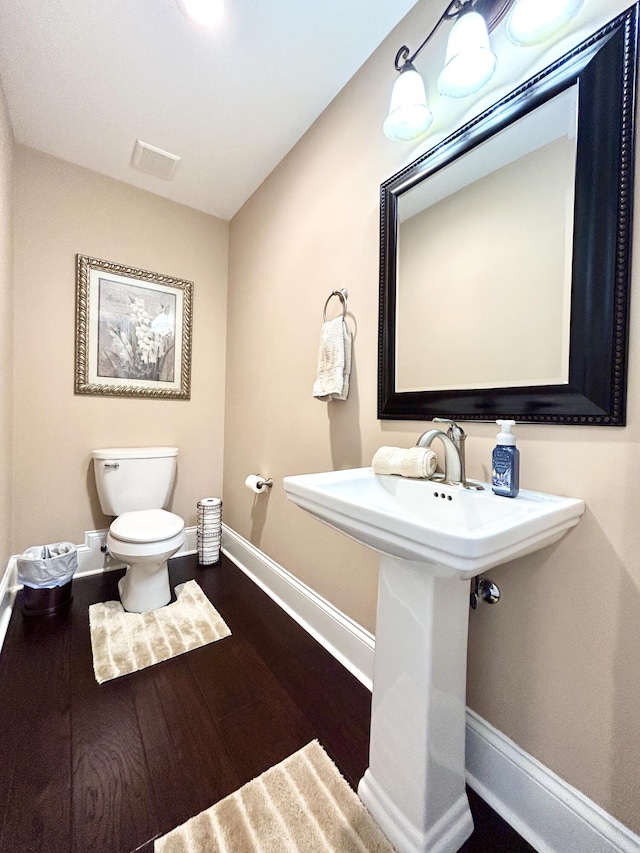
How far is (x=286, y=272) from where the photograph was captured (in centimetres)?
180


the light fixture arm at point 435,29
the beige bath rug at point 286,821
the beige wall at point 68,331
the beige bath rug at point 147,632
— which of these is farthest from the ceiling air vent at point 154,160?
the beige bath rug at point 286,821

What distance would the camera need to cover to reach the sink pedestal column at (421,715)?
0.76 meters

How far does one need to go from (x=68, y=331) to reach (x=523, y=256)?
2.25 m

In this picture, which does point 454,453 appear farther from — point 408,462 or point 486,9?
point 486,9

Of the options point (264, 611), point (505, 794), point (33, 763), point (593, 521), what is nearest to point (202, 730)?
point (33, 763)

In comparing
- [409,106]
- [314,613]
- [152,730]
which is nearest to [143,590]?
[152,730]

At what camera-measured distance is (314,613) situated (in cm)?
154

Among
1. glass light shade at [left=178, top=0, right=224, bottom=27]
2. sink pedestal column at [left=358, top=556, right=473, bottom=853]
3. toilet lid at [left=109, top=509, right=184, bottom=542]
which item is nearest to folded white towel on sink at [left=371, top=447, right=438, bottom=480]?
sink pedestal column at [left=358, top=556, right=473, bottom=853]

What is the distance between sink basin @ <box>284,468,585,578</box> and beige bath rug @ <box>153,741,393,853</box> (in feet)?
2.37

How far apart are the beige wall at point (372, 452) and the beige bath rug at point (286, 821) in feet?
1.42

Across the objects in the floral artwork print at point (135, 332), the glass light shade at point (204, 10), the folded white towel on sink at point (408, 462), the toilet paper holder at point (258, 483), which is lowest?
the toilet paper holder at point (258, 483)

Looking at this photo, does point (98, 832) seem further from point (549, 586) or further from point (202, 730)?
point (549, 586)

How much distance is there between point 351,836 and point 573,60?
190 centimetres

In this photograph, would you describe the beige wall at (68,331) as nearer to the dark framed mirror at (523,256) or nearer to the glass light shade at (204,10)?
the glass light shade at (204,10)
